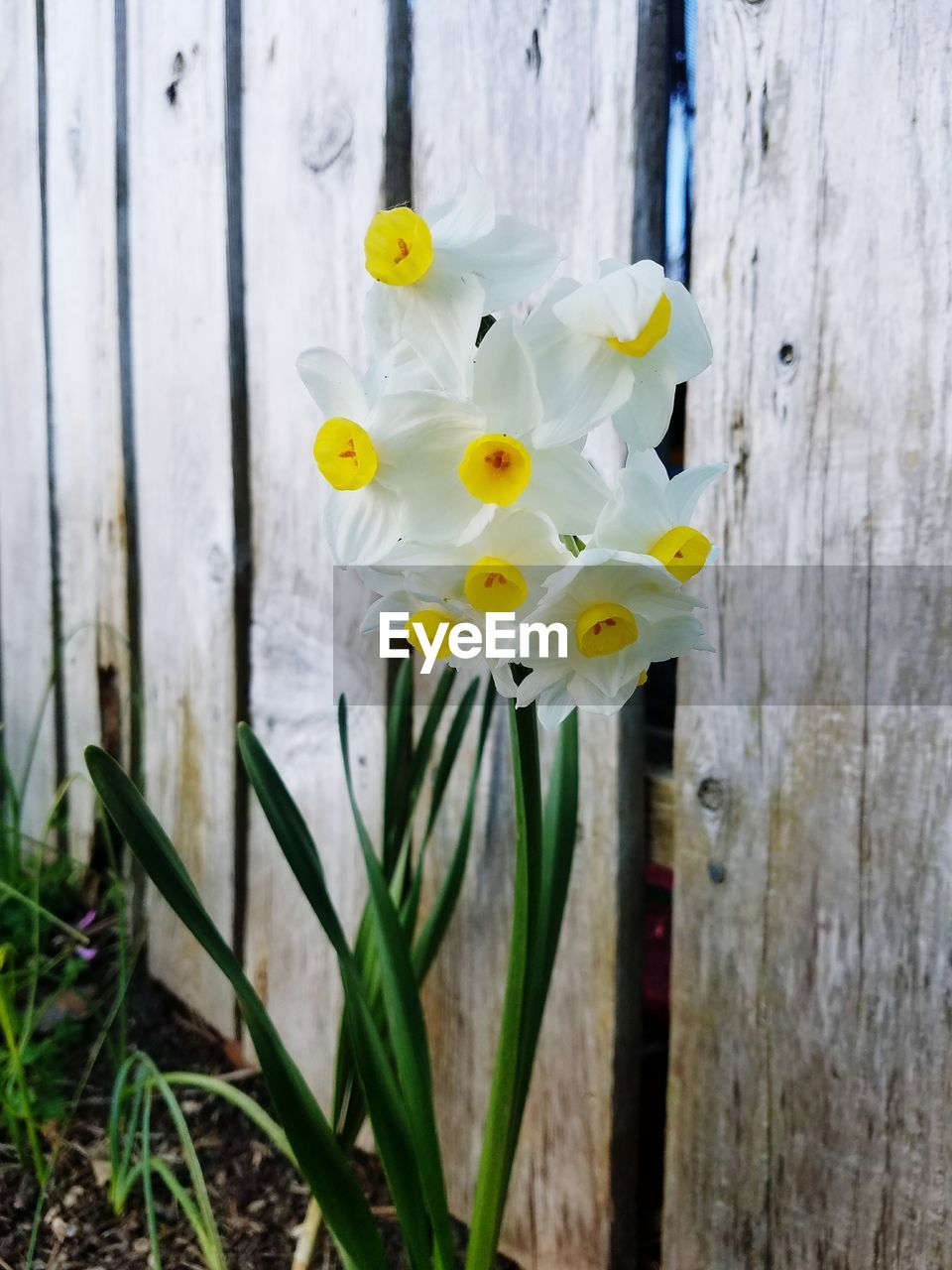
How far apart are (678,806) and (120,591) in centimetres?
92

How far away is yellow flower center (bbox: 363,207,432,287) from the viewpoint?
44 centimetres

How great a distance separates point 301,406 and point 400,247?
24.8 inches

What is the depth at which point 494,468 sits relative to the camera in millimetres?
430

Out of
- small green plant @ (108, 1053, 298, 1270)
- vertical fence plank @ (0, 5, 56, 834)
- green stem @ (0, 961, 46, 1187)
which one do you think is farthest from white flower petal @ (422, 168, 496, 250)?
vertical fence plank @ (0, 5, 56, 834)

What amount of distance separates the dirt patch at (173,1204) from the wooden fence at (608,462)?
0.11 m

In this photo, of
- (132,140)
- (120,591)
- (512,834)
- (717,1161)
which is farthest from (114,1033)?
(132,140)

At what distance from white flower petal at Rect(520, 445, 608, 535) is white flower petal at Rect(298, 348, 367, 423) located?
10 centimetres

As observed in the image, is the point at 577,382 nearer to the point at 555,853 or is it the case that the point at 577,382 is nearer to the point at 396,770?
the point at 555,853

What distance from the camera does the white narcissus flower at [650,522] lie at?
0.44m

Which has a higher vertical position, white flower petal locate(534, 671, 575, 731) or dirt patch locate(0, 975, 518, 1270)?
white flower petal locate(534, 671, 575, 731)

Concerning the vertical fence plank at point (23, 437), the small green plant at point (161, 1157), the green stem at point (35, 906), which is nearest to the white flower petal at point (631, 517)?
the small green plant at point (161, 1157)

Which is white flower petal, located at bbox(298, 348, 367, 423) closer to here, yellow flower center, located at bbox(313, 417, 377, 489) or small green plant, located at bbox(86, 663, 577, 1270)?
yellow flower center, located at bbox(313, 417, 377, 489)

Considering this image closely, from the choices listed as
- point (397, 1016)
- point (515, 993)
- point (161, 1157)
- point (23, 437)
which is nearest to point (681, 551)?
point (515, 993)

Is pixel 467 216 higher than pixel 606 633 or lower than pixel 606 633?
Answer: higher
